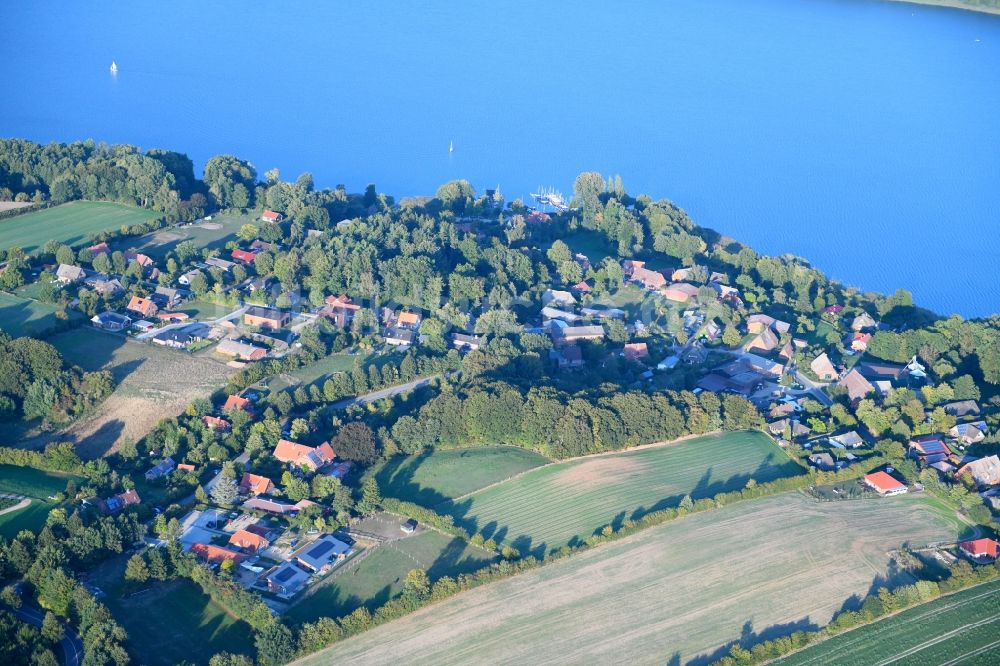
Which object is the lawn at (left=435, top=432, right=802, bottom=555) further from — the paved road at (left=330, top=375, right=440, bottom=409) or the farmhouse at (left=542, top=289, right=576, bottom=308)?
the farmhouse at (left=542, top=289, right=576, bottom=308)

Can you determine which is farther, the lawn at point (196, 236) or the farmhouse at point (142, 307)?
the lawn at point (196, 236)

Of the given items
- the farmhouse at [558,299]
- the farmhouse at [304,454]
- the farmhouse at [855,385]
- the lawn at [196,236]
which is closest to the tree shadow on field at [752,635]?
the farmhouse at [304,454]

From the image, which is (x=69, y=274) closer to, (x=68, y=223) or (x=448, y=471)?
(x=68, y=223)

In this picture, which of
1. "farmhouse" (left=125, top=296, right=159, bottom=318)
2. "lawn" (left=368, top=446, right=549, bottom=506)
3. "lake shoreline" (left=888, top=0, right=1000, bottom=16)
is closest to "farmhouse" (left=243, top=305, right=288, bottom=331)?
"farmhouse" (left=125, top=296, right=159, bottom=318)

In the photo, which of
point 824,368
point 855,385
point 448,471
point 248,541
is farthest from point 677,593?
point 824,368

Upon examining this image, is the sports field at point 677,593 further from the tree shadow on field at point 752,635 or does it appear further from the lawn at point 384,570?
the lawn at point 384,570

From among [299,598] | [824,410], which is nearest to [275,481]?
[299,598]
